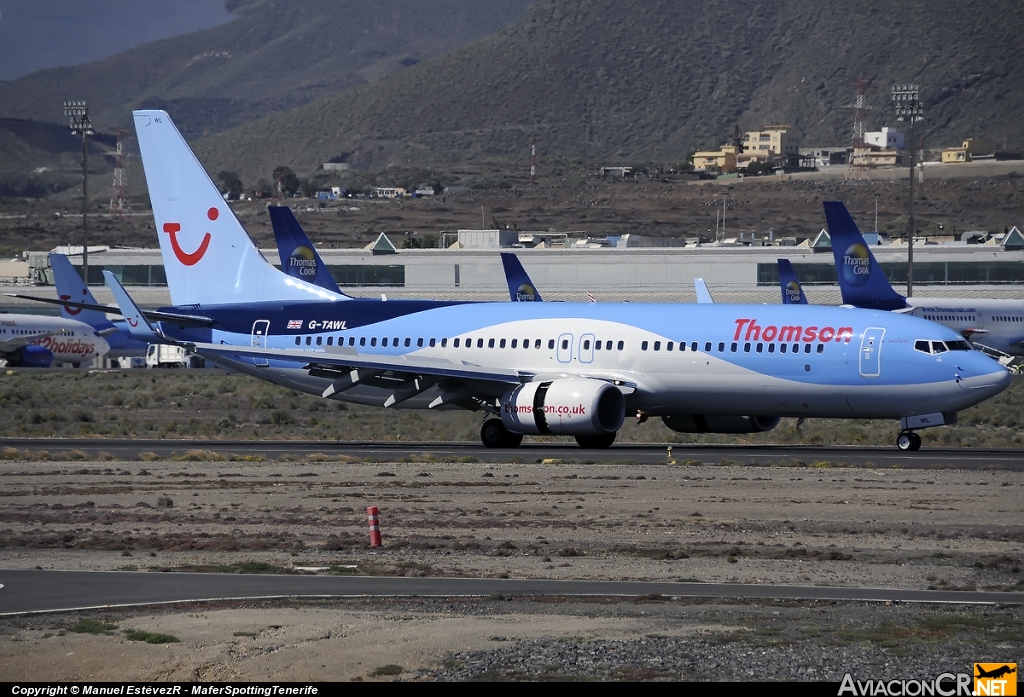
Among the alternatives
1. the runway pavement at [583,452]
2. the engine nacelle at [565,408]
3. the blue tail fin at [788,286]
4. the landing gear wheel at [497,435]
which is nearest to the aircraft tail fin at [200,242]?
the runway pavement at [583,452]

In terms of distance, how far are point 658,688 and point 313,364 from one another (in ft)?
92.9

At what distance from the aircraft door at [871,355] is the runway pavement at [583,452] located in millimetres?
1938

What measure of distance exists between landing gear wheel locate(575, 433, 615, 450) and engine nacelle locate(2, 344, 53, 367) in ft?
204

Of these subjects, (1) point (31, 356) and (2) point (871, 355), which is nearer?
(2) point (871, 355)

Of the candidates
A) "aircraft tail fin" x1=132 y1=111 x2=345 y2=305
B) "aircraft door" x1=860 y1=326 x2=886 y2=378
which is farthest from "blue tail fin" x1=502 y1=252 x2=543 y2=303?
"aircraft door" x1=860 y1=326 x2=886 y2=378

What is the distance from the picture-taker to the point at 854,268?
57094 millimetres

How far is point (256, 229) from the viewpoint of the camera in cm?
19225

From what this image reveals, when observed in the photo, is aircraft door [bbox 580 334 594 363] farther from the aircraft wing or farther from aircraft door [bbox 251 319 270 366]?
the aircraft wing

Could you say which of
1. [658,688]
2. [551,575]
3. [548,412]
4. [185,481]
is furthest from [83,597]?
[548,412]

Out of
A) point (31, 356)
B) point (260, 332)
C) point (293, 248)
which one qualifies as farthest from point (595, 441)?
point (31, 356)

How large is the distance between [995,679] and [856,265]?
153ft

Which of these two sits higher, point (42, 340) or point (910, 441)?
point (910, 441)

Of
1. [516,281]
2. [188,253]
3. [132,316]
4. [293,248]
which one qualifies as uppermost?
[293,248]

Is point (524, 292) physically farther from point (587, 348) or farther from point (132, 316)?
point (132, 316)
